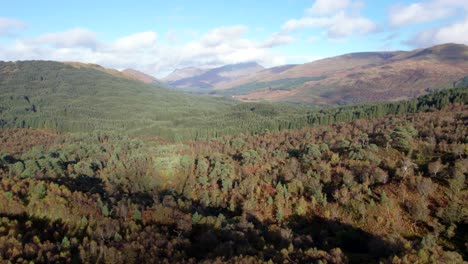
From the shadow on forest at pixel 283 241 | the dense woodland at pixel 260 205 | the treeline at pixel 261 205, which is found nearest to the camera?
the shadow on forest at pixel 283 241

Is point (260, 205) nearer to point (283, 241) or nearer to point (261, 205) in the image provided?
point (261, 205)

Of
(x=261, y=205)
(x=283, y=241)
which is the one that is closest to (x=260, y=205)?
(x=261, y=205)

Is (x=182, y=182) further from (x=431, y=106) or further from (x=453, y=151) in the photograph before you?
(x=431, y=106)

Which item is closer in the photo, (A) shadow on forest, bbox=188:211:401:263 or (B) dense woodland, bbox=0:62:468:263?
(A) shadow on forest, bbox=188:211:401:263

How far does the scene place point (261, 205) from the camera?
93.1 meters

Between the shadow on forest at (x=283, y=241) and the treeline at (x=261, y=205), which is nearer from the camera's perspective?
the shadow on forest at (x=283, y=241)

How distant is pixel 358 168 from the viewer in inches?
3821

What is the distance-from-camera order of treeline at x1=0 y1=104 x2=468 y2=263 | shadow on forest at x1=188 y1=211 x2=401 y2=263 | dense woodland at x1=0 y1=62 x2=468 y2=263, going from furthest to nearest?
treeline at x1=0 y1=104 x2=468 y2=263 < dense woodland at x1=0 y1=62 x2=468 y2=263 < shadow on forest at x1=188 y1=211 x2=401 y2=263

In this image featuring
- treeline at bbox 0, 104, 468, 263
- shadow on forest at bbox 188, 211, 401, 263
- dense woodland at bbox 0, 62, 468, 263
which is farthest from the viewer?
treeline at bbox 0, 104, 468, 263

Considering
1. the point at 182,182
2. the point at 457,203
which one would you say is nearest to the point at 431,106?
the point at 457,203

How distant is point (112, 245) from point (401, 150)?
98638 millimetres

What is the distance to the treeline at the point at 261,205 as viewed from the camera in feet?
186

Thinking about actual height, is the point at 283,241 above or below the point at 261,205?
above

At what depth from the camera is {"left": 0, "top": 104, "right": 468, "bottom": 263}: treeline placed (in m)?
56.8
